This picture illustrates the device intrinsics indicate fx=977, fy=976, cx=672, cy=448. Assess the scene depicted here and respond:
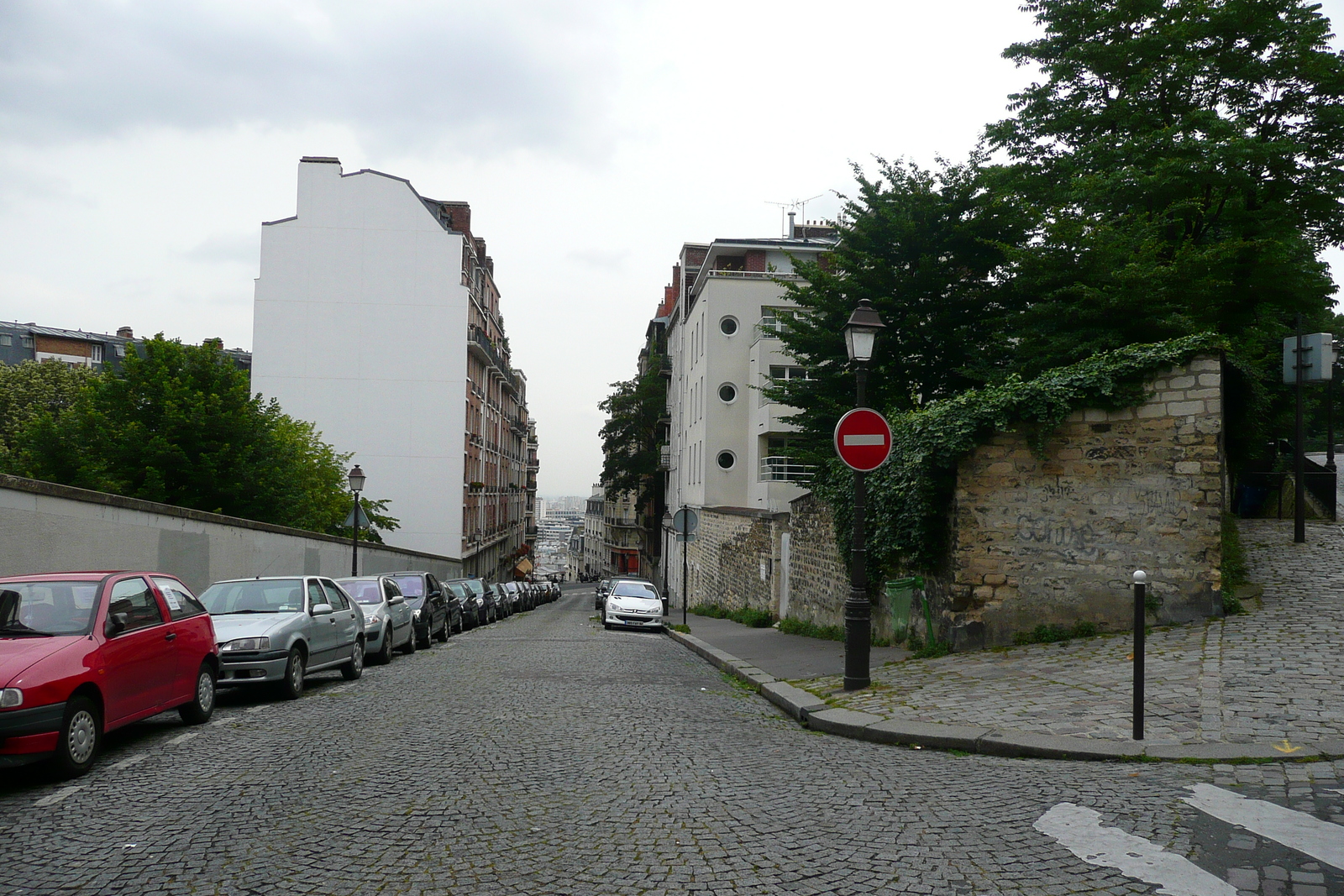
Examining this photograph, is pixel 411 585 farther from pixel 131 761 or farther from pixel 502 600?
pixel 502 600

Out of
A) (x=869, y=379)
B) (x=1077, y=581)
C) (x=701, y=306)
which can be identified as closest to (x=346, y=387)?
(x=701, y=306)

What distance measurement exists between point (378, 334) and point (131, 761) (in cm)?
3925

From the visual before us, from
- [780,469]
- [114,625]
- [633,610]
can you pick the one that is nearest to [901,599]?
[114,625]

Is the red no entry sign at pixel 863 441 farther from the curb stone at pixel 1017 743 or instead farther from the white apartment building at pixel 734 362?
the white apartment building at pixel 734 362

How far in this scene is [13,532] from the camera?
42.9ft

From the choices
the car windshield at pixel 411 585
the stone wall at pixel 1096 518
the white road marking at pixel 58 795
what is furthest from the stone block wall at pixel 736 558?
the white road marking at pixel 58 795

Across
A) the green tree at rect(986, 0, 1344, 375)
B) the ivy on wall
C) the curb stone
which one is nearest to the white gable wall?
the green tree at rect(986, 0, 1344, 375)

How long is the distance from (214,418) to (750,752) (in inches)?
904

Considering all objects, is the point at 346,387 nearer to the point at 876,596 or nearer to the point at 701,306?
the point at 701,306

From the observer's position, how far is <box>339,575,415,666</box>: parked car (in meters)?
15.1

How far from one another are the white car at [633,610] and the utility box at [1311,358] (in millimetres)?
15355

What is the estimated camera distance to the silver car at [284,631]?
10508mm

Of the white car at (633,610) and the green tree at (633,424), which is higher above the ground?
the green tree at (633,424)

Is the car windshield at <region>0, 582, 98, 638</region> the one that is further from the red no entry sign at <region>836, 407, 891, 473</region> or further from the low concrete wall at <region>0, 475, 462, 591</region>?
the red no entry sign at <region>836, 407, 891, 473</region>
